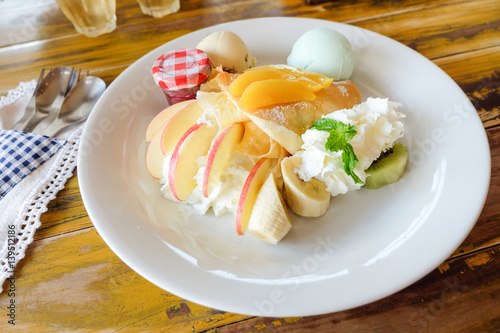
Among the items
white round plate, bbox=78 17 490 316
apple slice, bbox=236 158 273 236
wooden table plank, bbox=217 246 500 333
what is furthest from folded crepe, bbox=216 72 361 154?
wooden table plank, bbox=217 246 500 333

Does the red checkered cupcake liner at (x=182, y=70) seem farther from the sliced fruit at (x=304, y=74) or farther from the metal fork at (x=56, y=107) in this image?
the metal fork at (x=56, y=107)

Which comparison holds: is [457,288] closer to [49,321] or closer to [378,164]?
[378,164]

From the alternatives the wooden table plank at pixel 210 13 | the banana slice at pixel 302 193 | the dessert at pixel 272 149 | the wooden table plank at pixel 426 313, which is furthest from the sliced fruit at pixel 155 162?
the wooden table plank at pixel 210 13

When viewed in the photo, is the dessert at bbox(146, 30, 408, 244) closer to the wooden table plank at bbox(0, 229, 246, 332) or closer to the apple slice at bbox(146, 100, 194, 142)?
the apple slice at bbox(146, 100, 194, 142)

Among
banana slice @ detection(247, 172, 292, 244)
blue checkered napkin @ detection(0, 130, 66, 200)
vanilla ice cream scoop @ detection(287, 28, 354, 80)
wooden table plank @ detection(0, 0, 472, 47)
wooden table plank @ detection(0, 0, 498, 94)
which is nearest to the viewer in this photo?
banana slice @ detection(247, 172, 292, 244)

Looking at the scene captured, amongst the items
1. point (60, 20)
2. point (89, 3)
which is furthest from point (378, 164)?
point (60, 20)

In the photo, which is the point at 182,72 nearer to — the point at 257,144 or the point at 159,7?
the point at 257,144
